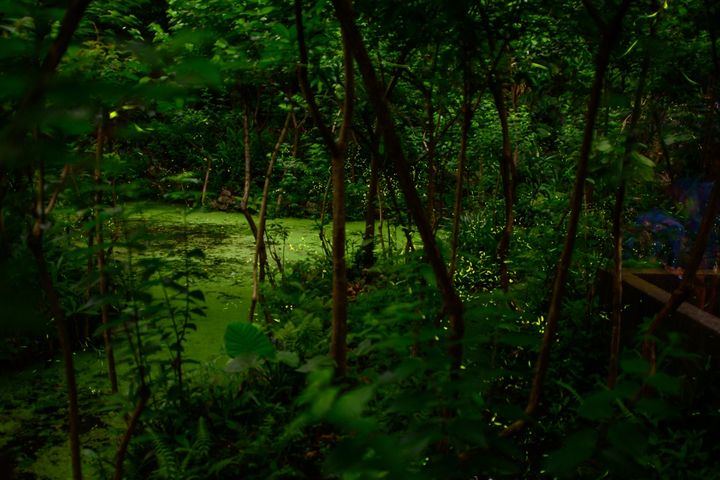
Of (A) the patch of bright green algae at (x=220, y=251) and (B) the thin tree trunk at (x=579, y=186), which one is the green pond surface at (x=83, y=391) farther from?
(B) the thin tree trunk at (x=579, y=186)

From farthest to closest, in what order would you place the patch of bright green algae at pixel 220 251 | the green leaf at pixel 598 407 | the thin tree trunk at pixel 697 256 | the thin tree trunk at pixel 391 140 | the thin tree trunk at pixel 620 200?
the patch of bright green algae at pixel 220 251
the thin tree trunk at pixel 620 200
the thin tree trunk at pixel 697 256
the thin tree trunk at pixel 391 140
the green leaf at pixel 598 407

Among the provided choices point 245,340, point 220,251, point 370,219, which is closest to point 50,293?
point 245,340

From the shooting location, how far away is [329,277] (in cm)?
421

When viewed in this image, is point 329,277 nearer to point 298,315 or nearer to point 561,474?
point 298,315

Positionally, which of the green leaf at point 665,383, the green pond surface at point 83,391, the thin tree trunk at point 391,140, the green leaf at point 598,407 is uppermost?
the thin tree trunk at point 391,140

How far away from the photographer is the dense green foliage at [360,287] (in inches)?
29.4

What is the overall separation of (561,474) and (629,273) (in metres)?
2.78

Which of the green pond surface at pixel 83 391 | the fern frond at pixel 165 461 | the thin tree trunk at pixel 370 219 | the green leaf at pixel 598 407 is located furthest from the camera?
the thin tree trunk at pixel 370 219

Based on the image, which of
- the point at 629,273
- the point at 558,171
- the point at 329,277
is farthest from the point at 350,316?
the point at 558,171

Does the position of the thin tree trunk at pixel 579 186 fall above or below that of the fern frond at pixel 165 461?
above

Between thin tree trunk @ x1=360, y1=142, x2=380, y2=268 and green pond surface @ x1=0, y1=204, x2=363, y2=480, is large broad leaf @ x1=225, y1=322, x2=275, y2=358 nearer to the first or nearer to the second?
green pond surface @ x1=0, y1=204, x2=363, y2=480

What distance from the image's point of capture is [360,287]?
4.61 m

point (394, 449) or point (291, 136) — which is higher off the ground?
point (291, 136)

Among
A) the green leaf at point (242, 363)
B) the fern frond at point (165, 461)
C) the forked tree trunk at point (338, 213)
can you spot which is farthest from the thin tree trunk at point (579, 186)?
the fern frond at point (165, 461)
